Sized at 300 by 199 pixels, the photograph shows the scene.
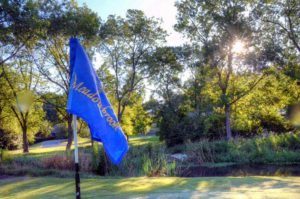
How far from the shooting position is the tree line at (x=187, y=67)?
70.0 feet

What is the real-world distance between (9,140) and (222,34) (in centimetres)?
2339

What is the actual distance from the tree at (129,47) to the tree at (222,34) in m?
2.25

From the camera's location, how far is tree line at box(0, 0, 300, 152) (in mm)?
21328

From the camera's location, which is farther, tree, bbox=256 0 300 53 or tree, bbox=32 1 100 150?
tree, bbox=256 0 300 53

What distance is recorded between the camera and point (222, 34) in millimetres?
22391

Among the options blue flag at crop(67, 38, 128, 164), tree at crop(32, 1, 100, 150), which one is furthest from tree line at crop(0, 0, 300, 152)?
blue flag at crop(67, 38, 128, 164)

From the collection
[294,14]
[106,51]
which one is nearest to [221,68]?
[294,14]

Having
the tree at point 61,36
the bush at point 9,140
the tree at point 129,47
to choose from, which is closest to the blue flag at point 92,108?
the tree at point 61,36

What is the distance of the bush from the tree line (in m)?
4.08

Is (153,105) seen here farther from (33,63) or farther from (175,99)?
(33,63)

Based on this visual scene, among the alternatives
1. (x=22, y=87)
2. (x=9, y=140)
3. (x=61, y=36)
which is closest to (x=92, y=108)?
(x=61, y=36)

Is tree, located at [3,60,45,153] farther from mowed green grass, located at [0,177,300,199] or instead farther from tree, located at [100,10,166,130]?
mowed green grass, located at [0,177,300,199]

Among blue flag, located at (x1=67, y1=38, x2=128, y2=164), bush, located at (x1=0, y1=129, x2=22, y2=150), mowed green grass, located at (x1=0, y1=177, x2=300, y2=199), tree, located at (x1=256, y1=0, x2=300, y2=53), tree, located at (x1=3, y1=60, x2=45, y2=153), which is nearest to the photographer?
blue flag, located at (x1=67, y1=38, x2=128, y2=164)

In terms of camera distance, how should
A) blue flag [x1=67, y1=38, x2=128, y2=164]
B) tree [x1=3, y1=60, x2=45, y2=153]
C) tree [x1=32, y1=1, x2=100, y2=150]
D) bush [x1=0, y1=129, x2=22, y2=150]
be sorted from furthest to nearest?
bush [x1=0, y1=129, x2=22, y2=150], tree [x1=3, y1=60, x2=45, y2=153], tree [x1=32, y1=1, x2=100, y2=150], blue flag [x1=67, y1=38, x2=128, y2=164]
